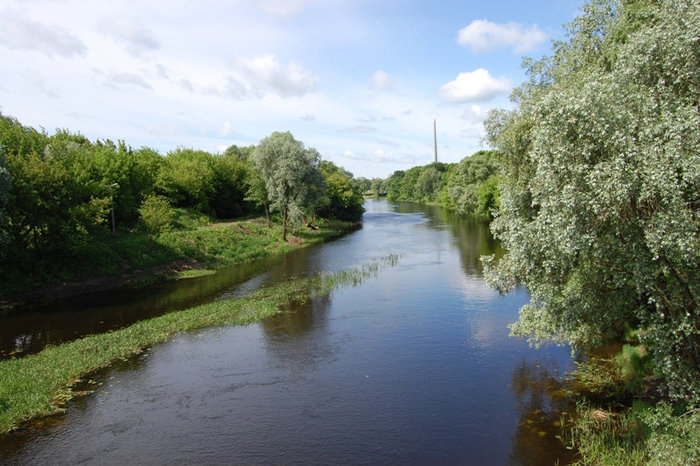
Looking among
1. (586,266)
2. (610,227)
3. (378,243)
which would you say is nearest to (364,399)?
(586,266)

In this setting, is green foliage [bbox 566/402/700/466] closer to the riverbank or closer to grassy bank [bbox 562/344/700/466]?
grassy bank [bbox 562/344/700/466]

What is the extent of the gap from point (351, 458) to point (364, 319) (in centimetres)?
1467

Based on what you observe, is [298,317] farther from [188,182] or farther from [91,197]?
[188,182]

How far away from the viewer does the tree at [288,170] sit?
59.2 m

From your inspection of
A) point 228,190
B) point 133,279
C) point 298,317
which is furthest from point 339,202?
point 298,317

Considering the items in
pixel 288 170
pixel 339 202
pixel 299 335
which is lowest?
pixel 299 335

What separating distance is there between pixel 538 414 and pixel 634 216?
28.8 ft

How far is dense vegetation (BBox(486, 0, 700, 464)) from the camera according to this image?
1152 centimetres

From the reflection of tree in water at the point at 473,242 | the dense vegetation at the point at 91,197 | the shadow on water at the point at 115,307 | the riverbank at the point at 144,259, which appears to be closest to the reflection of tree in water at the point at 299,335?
the shadow on water at the point at 115,307

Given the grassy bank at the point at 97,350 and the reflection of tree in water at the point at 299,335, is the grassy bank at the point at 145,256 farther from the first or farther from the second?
the reflection of tree in water at the point at 299,335

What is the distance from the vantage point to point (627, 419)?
16.0 m

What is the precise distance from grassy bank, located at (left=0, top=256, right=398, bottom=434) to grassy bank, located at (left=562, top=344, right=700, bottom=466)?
19.3m

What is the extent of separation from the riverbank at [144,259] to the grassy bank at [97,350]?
12738 millimetres

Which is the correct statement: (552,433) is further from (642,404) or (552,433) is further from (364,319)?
(364,319)
